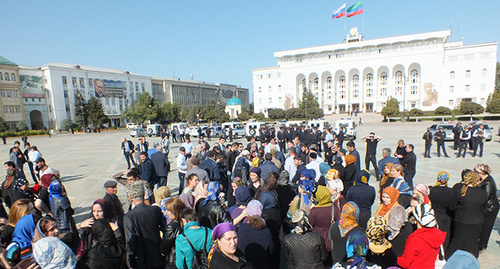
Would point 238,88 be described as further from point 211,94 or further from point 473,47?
point 473,47

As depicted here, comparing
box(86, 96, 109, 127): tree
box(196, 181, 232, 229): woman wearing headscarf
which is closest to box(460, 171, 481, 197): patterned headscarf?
box(196, 181, 232, 229): woman wearing headscarf

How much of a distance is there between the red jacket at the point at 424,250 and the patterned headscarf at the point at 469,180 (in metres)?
1.83

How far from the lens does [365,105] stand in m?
66.9

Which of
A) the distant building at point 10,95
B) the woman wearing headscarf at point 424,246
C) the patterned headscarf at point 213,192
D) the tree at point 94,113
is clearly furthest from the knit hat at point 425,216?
the distant building at point 10,95

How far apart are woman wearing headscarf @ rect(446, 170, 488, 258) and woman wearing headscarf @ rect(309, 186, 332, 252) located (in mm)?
2160

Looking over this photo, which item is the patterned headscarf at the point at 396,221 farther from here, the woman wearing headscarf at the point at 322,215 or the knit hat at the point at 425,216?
the woman wearing headscarf at the point at 322,215

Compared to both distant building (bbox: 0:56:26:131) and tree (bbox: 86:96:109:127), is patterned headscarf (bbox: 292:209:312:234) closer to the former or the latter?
tree (bbox: 86:96:109:127)

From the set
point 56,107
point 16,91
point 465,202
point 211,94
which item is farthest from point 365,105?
point 16,91

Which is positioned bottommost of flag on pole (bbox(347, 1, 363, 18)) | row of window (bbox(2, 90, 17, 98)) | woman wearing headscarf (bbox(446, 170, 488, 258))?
woman wearing headscarf (bbox(446, 170, 488, 258))

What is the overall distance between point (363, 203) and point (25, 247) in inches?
185

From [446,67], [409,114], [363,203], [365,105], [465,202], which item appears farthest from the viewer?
[365,105]

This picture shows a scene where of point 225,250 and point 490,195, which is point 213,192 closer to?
point 225,250

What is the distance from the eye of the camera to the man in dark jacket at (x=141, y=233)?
349 centimetres

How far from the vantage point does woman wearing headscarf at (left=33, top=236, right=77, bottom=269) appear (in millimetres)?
2400
